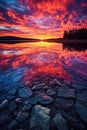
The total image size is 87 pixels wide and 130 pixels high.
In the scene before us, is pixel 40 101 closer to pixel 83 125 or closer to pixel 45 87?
pixel 45 87

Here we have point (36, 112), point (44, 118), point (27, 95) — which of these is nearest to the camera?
point (44, 118)

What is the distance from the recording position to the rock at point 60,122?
2.06 m

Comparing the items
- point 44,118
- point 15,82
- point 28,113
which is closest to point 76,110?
point 44,118

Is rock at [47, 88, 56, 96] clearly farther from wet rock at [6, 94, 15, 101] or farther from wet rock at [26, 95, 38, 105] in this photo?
wet rock at [6, 94, 15, 101]

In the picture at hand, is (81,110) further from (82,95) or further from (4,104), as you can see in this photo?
(4,104)

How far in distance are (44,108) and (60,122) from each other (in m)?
0.50

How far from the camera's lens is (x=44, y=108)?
2.56 meters

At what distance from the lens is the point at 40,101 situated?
283 cm

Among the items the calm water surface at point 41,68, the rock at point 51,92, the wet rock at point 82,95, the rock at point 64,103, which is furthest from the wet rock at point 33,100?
the calm water surface at point 41,68

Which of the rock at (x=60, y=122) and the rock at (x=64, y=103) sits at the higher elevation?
the rock at (x=60, y=122)

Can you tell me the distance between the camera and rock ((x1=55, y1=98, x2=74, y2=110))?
2.64 metres

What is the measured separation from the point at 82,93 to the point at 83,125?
3.87 ft

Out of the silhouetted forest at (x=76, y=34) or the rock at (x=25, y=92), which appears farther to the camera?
the silhouetted forest at (x=76, y=34)

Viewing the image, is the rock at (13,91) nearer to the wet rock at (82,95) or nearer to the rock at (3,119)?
the rock at (3,119)
